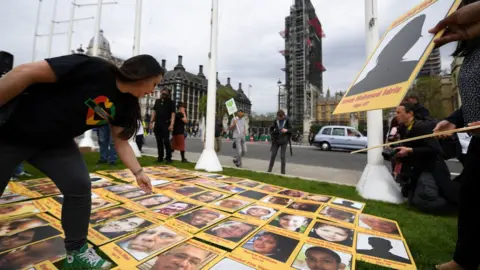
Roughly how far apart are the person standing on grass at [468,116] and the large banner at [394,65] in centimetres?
10

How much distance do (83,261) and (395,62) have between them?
89.0 inches

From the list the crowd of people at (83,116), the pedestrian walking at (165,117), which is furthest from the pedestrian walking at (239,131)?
the crowd of people at (83,116)

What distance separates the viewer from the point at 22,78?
3.33 feet

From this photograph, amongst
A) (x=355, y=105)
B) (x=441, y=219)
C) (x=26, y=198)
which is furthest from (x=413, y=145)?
(x=26, y=198)

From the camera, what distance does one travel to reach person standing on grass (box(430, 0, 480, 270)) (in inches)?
47.6

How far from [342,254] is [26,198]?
304 cm

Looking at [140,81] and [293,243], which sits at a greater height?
[140,81]

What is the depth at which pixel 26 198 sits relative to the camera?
238cm

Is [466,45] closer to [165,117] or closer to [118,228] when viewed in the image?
[118,228]

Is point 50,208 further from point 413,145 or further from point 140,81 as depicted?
point 413,145

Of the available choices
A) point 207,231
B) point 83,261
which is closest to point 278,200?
point 207,231

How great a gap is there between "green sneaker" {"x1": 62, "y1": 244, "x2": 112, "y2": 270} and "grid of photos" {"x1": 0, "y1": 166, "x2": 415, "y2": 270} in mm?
103

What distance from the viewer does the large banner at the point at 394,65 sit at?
→ 126 centimetres

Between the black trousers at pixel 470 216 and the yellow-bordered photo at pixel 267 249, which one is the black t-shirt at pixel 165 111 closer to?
the yellow-bordered photo at pixel 267 249
